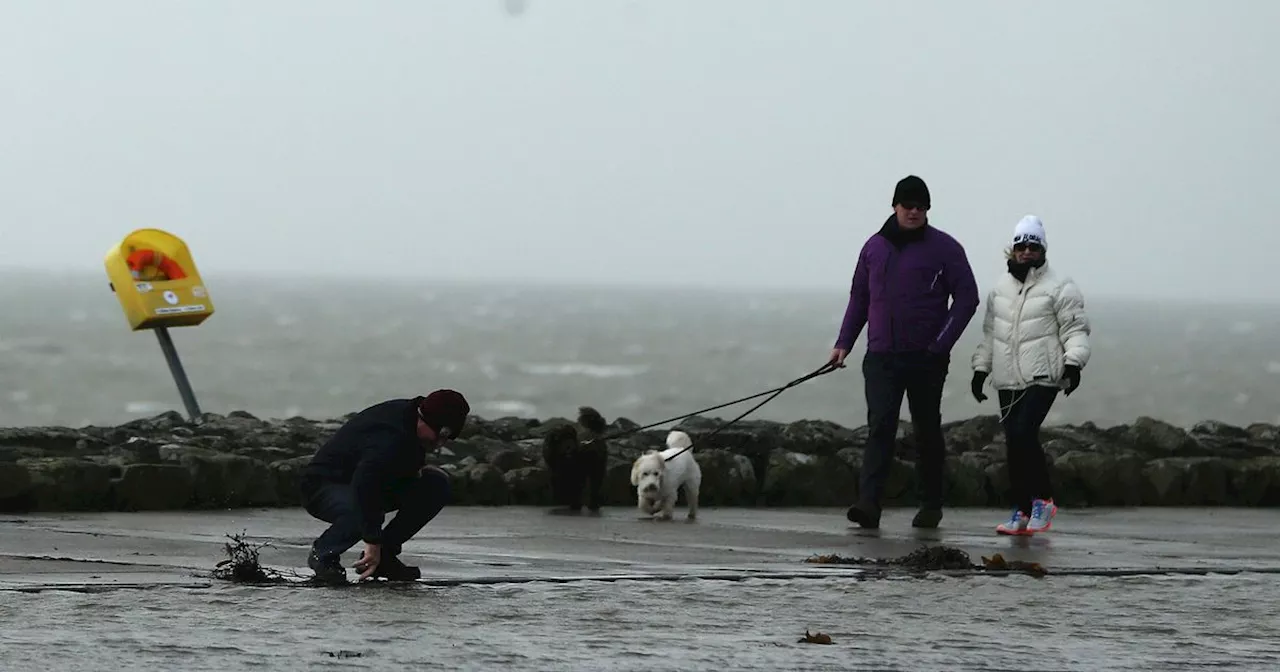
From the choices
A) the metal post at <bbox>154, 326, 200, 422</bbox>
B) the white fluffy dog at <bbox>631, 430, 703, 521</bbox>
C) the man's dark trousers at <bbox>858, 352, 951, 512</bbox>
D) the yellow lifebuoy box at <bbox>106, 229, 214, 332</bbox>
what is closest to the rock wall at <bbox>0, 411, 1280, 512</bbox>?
the metal post at <bbox>154, 326, 200, 422</bbox>

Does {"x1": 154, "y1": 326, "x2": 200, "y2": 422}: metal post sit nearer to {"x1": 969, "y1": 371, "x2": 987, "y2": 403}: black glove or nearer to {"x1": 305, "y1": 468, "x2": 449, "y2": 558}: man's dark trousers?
{"x1": 969, "y1": 371, "x2": 987, "y2": 403}: black glove

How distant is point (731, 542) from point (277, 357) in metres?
82.4

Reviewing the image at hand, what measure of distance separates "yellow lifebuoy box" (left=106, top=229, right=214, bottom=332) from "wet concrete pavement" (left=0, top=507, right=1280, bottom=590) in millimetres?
3405

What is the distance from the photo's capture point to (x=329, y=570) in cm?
891

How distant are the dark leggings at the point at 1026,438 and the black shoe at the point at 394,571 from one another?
4.73 meters

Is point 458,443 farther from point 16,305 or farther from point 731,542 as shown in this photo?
point 16,305

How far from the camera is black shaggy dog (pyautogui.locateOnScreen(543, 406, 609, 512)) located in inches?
543

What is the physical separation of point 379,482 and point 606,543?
250 centimetres

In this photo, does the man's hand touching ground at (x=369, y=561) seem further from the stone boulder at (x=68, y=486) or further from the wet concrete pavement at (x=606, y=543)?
the stone boulder at (x=68, y=486)

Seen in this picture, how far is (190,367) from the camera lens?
275 feet

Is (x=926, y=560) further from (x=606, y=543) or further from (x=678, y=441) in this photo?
(x=678, y=441)

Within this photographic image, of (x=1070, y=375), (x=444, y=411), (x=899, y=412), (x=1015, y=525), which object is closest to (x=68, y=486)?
(x=444, y=411)

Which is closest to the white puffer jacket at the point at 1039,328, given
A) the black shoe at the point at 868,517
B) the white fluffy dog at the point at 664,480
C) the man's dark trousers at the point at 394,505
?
the black shoe at the point at 868,517

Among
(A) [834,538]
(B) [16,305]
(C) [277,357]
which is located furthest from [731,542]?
(B) [16,305]
